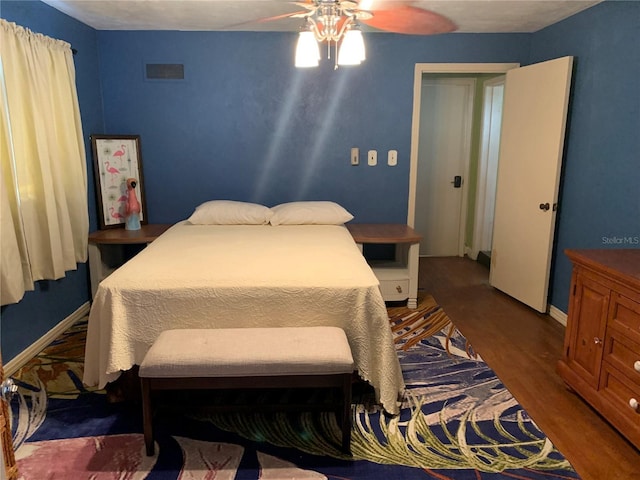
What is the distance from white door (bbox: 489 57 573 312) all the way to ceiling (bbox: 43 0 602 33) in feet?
1.16

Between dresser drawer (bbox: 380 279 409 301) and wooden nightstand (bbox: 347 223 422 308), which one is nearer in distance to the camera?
wooden nightstand (bbox: 347 223 422 308)

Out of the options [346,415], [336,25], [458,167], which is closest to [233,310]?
[346,415]

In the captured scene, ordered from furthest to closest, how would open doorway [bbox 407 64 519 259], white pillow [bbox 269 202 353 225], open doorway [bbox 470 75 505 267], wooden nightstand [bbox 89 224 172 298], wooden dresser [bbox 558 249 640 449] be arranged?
open doorway [bbox 407 64 519 259]
open doorway [bbox 470 75 505 267]
white pillow [bbox 269 202 353 225]
wooden nightstand [bbox 89 224 172 298]
wooden dresser [bbox 558 249 640 449]

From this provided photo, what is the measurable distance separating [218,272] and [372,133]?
2.20m

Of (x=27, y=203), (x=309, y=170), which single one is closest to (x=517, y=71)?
(x=309, y=170)

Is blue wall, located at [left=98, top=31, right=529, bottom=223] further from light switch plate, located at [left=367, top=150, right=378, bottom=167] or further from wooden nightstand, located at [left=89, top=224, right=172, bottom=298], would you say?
wooden nightstand, located at [left=89, top=224, right=172, bottom=298]

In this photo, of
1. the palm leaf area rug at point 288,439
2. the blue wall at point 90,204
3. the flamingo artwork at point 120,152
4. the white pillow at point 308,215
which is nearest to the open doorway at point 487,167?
the white pillow at point 308,215

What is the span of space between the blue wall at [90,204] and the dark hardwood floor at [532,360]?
2830mm

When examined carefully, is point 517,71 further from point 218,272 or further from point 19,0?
point 19,0

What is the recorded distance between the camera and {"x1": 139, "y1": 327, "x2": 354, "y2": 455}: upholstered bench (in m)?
1.94

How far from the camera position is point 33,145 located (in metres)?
2.82

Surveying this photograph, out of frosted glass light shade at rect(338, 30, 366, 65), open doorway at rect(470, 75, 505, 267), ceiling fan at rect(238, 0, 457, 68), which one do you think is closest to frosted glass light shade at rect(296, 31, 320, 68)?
ceiling fan at rect(238, 0, 457, 68)

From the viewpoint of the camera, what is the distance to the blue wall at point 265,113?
3.92 metres

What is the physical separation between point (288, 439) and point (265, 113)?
2.73 metres
